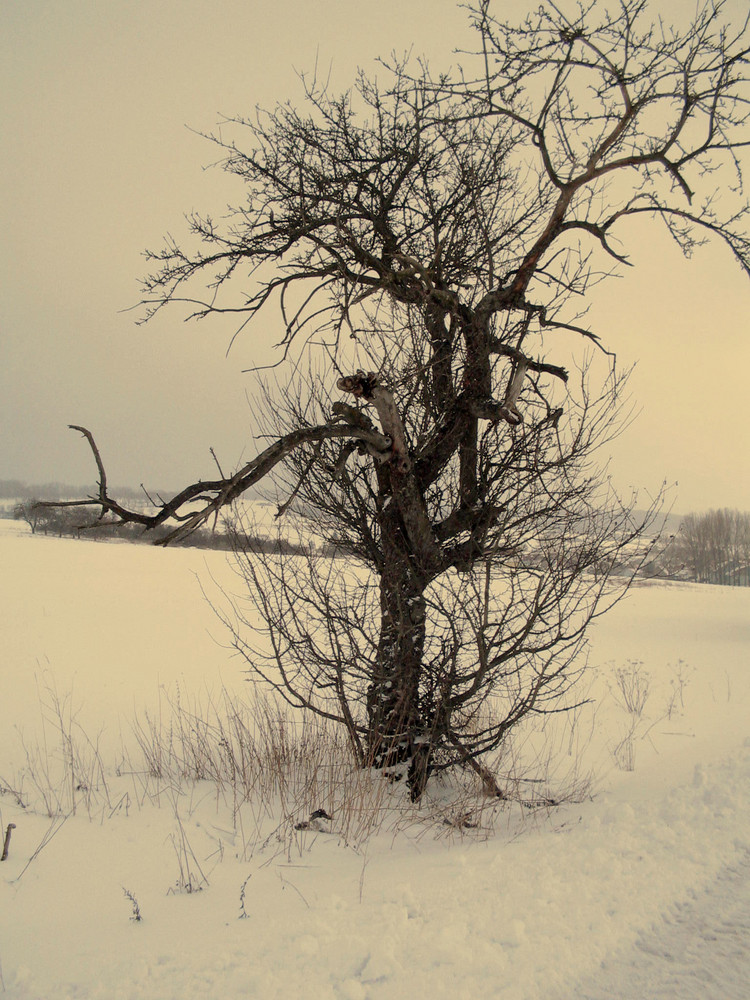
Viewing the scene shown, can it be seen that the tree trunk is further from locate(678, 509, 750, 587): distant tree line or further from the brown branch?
locate(678, 509, 750, 587): distant tree line

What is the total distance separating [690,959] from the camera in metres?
2.39

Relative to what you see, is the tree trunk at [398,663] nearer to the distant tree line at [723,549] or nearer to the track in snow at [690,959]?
the track in snow at [690,959]

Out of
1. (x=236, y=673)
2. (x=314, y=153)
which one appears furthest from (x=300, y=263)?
(x=236, y=673)

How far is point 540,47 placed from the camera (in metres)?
4.30

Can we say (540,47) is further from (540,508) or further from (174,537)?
(174,537)

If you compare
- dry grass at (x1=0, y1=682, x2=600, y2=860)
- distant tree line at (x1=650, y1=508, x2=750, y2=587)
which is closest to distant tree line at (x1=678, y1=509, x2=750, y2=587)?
distant tree line at (x1=650, y1=508, x2=750, y2=587)

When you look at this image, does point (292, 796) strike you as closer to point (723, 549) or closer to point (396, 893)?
point (396, 893)

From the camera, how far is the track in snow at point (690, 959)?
7.16 feet

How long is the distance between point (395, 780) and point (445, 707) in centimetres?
70

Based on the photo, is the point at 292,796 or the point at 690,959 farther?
the point at 292,796

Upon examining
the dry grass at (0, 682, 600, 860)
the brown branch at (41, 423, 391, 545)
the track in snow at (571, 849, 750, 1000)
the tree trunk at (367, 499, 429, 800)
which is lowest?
the dry grass at (0, 682, 600, 860)

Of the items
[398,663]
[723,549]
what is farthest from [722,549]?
[398,663]

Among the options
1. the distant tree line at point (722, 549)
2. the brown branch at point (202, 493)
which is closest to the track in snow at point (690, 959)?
the brown branch at point (202, 493)

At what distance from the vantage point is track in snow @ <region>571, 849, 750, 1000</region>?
86.0 inches
